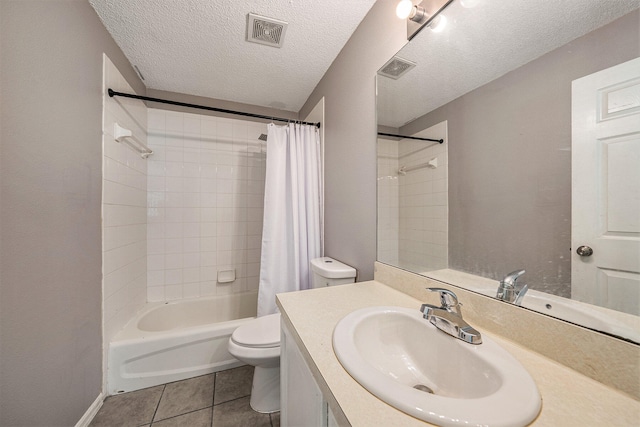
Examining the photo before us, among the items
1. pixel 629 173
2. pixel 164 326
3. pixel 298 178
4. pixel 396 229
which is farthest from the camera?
pixel 164 326

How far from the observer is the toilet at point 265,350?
4.03ft

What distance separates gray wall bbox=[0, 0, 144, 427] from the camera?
0.79 m

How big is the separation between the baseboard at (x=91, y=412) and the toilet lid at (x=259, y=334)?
30.8 inches

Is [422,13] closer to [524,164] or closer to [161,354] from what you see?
[524,164]

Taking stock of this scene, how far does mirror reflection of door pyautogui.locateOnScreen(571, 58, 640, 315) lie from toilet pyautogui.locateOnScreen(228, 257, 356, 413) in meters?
0.97

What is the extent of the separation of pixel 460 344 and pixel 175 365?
1.77 meters

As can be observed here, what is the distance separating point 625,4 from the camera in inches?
18.4

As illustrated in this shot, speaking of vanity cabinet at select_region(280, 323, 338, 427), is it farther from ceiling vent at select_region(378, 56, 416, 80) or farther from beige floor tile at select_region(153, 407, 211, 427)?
ceiling vent at select_region(378, 56, 416, 80)

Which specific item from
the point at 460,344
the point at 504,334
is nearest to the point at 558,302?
the point at 504,334

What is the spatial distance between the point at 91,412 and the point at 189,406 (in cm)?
48

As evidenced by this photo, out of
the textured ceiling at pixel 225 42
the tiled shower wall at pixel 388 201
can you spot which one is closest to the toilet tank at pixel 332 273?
the tiled shower wall at pixel 388 201

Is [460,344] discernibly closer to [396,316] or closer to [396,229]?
[396,316]

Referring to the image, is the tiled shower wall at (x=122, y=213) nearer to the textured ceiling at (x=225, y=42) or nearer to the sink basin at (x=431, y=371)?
the textured ceiling at (x=225, y=42)

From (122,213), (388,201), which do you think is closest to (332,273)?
(388,201)
